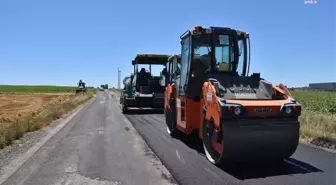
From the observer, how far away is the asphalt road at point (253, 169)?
6973 mm

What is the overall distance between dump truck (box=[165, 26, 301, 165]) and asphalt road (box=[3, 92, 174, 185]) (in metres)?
1.35

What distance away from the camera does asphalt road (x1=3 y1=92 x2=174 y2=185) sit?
23.6ft

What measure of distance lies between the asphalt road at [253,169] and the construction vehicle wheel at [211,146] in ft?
0.46

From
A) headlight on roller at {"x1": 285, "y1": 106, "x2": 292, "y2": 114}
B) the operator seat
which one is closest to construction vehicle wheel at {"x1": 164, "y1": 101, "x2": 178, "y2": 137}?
the operator seat

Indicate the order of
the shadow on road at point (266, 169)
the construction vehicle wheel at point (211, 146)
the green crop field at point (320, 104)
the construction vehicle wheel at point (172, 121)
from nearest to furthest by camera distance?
the shadow on road at point (266, 169) → the construction vehicle wheel at point (211, 146) → the construction vehicle wheel at point (172, 121) → the green crop field at point (320, 104)

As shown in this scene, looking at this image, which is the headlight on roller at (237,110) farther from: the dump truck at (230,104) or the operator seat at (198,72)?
the operator seat at (198,72)

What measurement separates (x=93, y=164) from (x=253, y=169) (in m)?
3.44

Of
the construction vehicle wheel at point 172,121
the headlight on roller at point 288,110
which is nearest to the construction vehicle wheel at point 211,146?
the headlight on roller at point 288,110

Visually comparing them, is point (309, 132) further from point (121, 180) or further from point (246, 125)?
point (121, 180)

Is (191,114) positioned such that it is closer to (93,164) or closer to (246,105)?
(246,105)

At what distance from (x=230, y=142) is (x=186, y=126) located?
2.83 metres

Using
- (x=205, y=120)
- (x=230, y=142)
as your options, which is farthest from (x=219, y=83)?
(x=230, y=142)

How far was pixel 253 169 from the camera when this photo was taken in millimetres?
7879

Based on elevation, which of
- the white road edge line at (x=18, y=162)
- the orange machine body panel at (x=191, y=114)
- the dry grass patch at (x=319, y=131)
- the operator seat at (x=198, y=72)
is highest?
the operator seat at (x=198, y=72)
